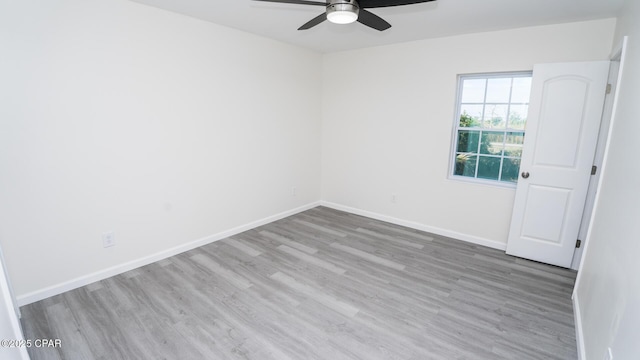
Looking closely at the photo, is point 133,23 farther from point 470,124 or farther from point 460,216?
point 460,216

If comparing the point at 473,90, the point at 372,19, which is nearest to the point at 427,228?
the point at 473,90

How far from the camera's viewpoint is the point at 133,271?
2869 mm

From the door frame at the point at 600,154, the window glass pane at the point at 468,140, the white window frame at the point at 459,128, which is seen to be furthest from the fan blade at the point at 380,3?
the window glass pane at the point at 468,140

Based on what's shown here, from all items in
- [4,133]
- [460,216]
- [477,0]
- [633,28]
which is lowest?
[460,216]

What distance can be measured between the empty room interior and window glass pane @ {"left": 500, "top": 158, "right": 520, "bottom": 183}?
0.03m

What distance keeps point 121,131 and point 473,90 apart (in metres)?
3.92

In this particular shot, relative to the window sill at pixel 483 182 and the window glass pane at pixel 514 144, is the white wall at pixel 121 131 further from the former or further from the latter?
the window glass pane at pixel 514 144

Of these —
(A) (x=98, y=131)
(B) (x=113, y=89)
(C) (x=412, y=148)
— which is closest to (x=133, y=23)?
(B) (x=113, y=89)

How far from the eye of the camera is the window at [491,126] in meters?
3.35

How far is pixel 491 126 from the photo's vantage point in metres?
3.53

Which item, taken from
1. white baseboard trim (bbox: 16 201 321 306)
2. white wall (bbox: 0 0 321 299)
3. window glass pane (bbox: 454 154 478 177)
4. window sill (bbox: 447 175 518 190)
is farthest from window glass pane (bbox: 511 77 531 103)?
white baseboard trim (bbox: 16 201 321 306)

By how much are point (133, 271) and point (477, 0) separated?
13.2 feet

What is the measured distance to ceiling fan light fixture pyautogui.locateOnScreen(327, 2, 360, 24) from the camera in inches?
73.3

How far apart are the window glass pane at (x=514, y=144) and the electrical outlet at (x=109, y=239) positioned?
436 cm
